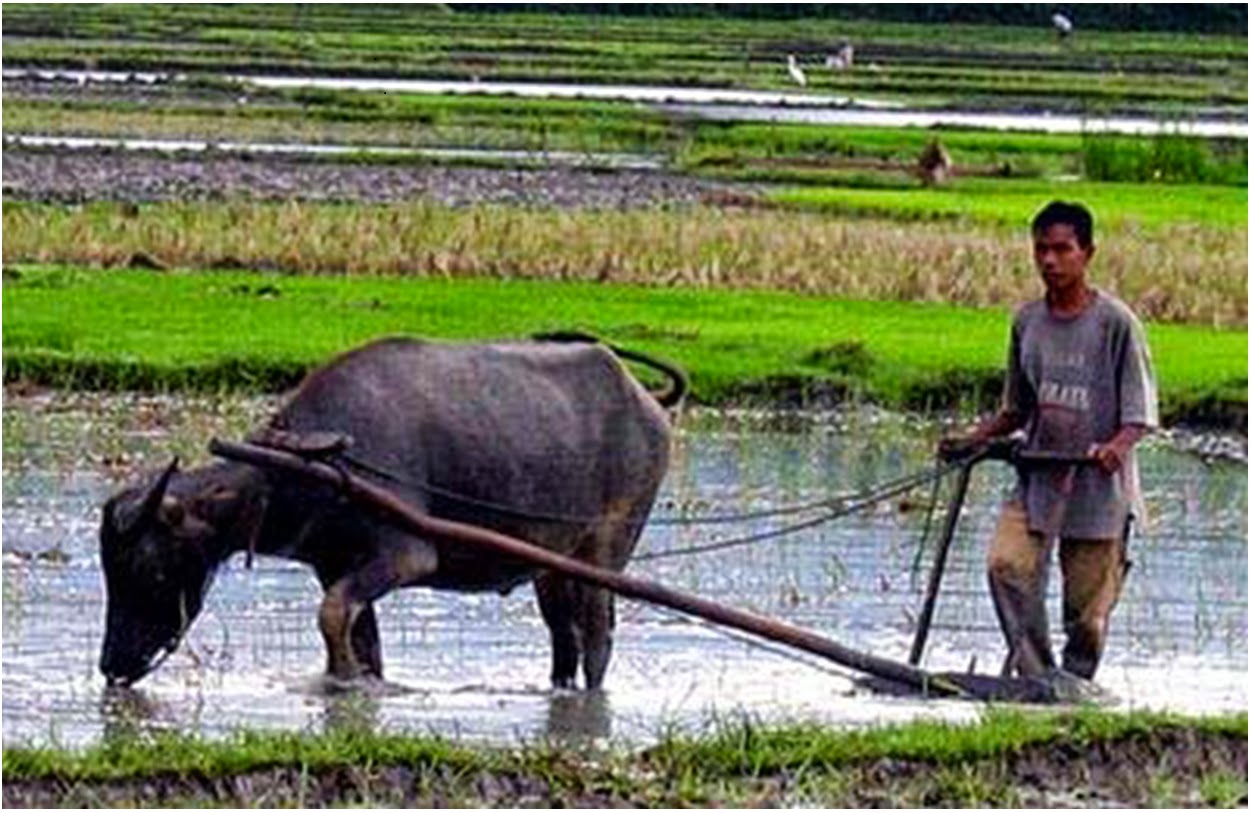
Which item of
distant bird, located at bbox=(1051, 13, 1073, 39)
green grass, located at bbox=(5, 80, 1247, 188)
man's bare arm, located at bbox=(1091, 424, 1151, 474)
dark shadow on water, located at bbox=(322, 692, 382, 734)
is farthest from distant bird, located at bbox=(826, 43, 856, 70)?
dark shadow on water, located at bbox=(322, 692, 382, 734)

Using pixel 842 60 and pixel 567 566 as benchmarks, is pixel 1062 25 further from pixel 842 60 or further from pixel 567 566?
pixel 567 566

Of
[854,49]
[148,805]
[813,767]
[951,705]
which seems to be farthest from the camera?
[854,49]

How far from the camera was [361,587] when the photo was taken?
10.1 meters

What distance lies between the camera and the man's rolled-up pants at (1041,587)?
1038 centimetres

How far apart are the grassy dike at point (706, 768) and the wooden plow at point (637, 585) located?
812 millimetres

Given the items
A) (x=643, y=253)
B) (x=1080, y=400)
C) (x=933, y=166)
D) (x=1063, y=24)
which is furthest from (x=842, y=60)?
(x=1080, y=400)

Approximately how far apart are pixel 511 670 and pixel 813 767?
94.0 inches

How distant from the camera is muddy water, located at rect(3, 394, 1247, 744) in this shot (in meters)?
10.0

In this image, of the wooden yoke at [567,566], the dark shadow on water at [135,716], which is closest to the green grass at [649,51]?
the wooden yoke at [567,566]

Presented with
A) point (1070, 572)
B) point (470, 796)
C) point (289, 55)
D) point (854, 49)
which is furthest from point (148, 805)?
point (854, 49)

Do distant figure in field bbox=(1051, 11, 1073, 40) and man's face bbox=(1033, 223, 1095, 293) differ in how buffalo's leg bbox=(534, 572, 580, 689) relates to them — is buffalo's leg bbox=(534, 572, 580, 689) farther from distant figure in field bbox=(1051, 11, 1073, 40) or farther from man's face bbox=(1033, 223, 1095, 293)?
distant figure in field bbox=(1051, 11, 1073, 40)

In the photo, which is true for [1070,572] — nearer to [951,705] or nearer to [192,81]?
[951,705]

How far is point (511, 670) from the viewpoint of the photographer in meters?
11.0

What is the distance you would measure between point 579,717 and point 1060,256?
1857 millimetres
